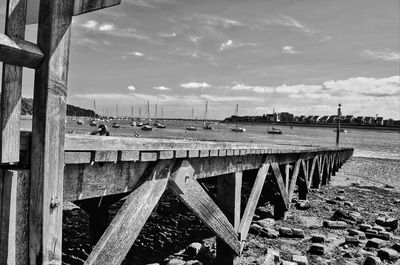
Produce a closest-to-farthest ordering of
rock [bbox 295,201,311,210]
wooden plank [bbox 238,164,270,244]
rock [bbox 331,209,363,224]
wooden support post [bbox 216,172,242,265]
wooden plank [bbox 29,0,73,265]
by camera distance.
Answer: wooden plank [bbox 29,0,73,265] → wooden support post [bbox 216,172,242,265] → wooden plank [bbox 238,164,270,244] → rock [bbox 331,209,363,224] → rock [bbox 295,201,311,210]

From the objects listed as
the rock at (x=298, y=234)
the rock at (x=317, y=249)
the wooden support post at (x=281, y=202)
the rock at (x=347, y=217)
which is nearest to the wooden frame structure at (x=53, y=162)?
the rock at (x=317, y=249)

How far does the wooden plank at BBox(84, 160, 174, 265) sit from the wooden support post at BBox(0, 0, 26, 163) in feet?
4.28

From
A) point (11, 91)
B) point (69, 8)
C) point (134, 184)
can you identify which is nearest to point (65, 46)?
point (69, 8)

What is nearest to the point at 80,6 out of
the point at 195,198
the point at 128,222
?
the point at 128,222

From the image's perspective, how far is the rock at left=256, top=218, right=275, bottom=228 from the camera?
871cm

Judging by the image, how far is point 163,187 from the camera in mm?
3771

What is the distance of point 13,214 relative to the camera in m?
2.04

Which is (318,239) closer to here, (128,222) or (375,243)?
(375,243)

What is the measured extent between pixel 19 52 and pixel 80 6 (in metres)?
0.48

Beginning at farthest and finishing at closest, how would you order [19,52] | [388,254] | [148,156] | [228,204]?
1. [388,254]
2. [228,204]
3. [148,156]
4. [19,52]

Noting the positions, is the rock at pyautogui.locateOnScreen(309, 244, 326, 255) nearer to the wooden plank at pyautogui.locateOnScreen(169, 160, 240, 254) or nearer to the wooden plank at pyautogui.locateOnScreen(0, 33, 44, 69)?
the wooden plank at pyautogui.locateOnScreen(169, 160, 240, 254)

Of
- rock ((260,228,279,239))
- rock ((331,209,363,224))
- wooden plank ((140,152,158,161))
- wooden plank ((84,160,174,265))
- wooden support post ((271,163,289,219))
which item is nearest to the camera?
wooden plank ((84,160,174,265))

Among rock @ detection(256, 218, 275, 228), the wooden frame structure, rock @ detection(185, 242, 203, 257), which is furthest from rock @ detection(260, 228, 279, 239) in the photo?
the wooden frame structure

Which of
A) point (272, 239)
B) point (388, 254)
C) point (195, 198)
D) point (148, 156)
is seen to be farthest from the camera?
point (272, 239)
